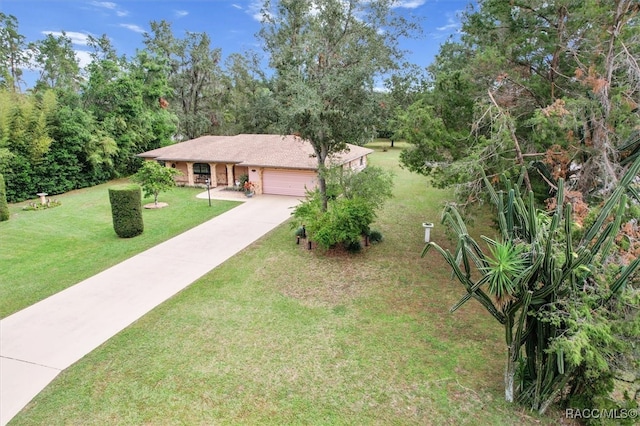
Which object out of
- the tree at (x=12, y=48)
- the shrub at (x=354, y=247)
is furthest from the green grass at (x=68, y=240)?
the tree at (x=12, y=48)

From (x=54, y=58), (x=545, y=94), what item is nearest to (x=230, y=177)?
(x=545, y=94)

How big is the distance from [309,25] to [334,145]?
4.14 metres

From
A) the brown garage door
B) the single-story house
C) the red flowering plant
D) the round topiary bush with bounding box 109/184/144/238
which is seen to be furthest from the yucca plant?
the red flowering plant

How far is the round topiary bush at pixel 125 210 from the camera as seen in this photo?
14.0 metres

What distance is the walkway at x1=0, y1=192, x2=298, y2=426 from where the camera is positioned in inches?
266

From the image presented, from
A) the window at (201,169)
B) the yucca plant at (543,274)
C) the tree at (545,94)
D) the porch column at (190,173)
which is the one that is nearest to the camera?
the yucca plant at (543,274)

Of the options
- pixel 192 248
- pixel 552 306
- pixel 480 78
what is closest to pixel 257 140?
pixel 192 248

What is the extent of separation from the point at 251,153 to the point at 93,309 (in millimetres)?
15651

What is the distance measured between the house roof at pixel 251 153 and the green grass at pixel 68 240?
10.4 feet

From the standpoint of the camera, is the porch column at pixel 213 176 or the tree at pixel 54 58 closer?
the porch column at pixel 213 176

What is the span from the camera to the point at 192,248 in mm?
13102

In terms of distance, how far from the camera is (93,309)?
8.98m

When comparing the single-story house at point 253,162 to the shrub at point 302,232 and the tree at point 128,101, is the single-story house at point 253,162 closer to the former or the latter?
the tree at point 128,101

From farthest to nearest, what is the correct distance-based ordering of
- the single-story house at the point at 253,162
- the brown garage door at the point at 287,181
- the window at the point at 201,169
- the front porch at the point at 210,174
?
the window at the point at 201,169 < the front porch at the point at 210,174 < the single-story house at the point at 253,162 < the brown garage door at the point at 287,181
